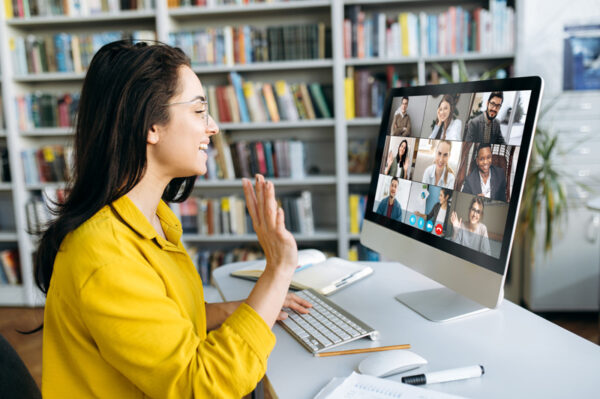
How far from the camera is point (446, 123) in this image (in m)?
1.10

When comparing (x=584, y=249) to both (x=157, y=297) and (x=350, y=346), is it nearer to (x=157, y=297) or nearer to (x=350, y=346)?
(x=350, y=346)

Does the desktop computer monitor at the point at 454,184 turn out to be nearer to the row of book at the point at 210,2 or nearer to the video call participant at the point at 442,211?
the video call participant at the point at 442,211

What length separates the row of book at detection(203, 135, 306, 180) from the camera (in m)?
3.13

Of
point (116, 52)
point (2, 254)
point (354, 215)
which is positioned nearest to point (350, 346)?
point (116, 52)

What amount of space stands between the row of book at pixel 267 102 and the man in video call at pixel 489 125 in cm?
213

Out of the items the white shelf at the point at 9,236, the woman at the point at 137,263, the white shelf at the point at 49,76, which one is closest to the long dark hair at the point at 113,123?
the woman at the point at 137,263

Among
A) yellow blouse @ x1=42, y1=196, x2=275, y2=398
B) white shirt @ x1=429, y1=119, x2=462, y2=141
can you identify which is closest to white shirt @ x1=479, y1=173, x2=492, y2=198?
white shirt @ x1=429, y1=119, x2=462, y2=141

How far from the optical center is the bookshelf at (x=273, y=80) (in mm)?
3006

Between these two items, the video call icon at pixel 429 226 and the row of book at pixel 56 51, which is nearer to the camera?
the video call icon at pixel 429 226

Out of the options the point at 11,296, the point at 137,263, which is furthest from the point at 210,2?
the point at 137,263

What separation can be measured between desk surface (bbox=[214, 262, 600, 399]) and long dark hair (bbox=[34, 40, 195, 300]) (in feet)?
1.43

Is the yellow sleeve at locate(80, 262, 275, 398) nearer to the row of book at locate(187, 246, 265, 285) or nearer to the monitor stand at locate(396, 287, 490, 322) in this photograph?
the monitor stand at locate(396, 287, 490, 322)

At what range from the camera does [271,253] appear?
2.92ft

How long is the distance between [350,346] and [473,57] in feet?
7.82
